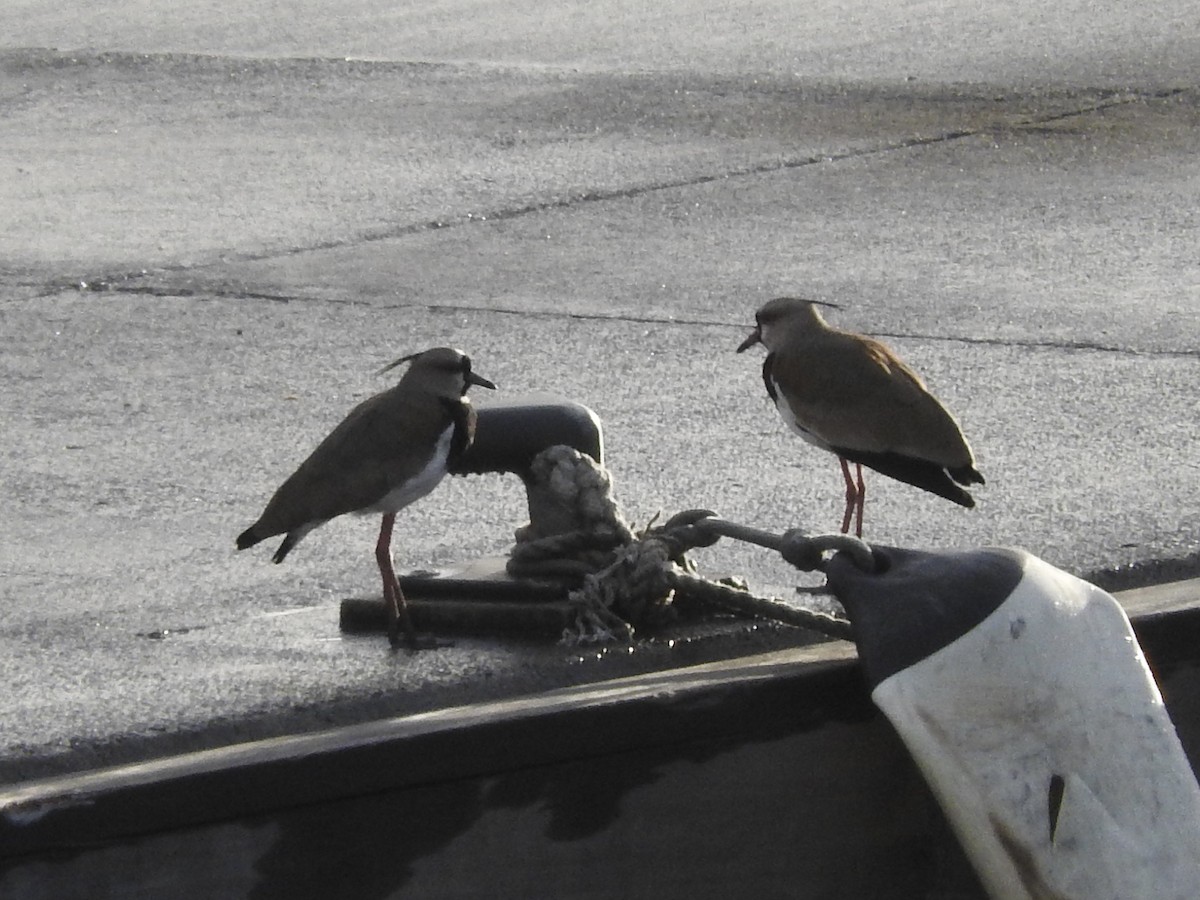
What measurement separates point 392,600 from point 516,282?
13.3 ft

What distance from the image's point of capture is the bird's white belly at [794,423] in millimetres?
5180

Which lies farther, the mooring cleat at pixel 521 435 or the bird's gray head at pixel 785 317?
the bird's gray head at pixel 785 317

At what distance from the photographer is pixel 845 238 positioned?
29.8 feet

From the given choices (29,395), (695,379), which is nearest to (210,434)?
(29,395)

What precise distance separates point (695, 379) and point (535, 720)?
10.4 ft

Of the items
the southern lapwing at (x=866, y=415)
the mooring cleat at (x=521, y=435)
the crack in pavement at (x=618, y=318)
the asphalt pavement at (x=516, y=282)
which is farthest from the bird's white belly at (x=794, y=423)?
the crack in pavement at (x=618, y=318)

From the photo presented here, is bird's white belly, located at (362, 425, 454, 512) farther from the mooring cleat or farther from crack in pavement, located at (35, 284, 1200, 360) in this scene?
crack in pavement, located at (35, 284, 1200, 360)

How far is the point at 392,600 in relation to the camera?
4.41m

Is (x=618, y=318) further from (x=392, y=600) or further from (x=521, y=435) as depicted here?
(x=392, y=600)

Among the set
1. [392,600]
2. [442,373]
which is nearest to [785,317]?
[442,373]

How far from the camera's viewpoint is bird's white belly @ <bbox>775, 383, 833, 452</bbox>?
5.18 meters

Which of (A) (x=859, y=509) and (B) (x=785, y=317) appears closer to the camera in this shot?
(A) (x=859, y=509)

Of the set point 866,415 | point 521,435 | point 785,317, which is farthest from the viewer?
point 785,317

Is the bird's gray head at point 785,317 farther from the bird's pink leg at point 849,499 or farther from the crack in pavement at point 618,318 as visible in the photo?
the crack in pavement at point 618,318
